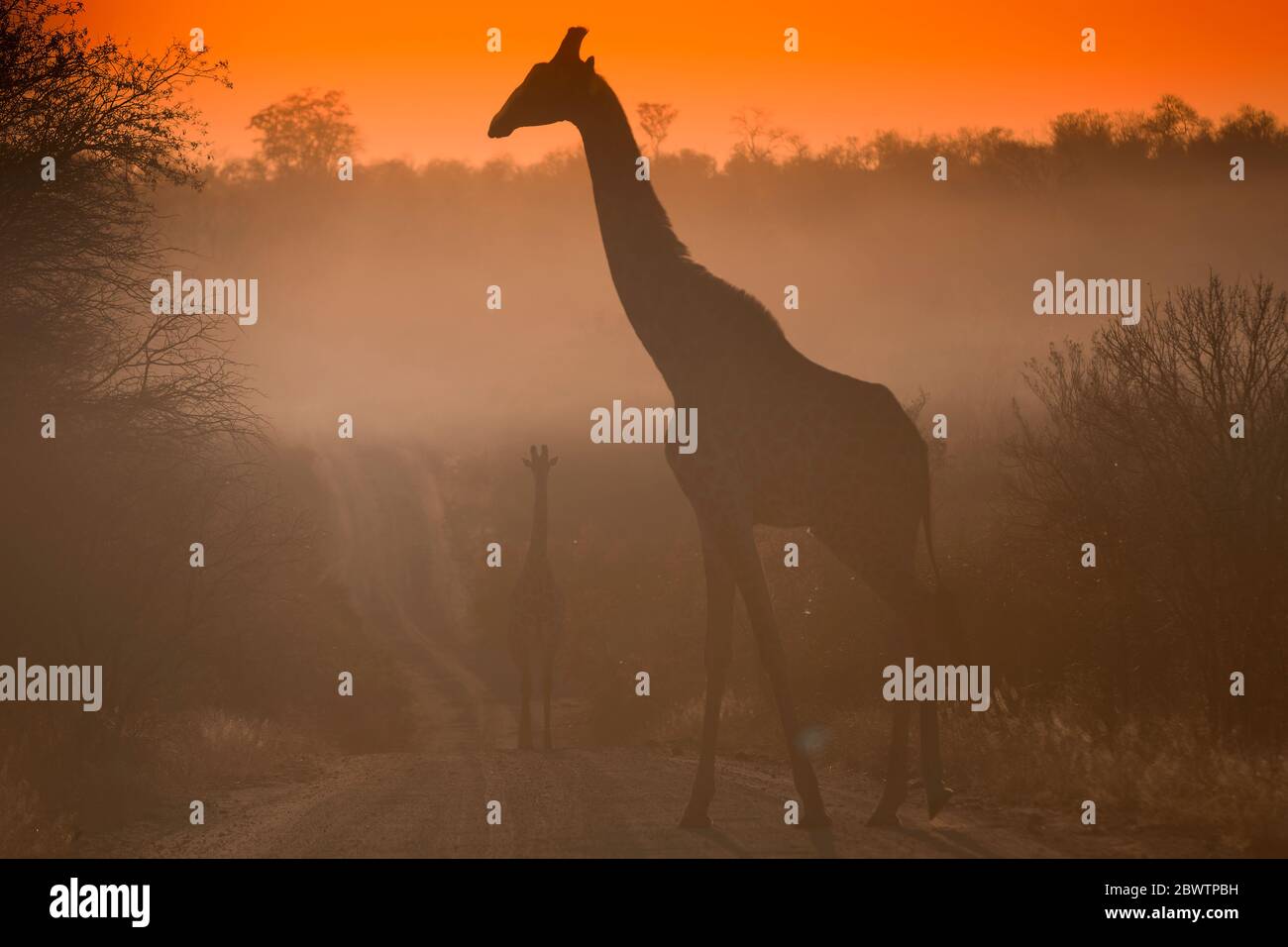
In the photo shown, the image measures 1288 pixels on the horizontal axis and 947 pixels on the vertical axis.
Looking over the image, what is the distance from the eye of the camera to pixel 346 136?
396ft

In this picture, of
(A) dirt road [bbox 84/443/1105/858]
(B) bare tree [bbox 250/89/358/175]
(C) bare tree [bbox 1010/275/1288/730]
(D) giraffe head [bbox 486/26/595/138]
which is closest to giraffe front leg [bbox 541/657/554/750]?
(A) dirt road [bbox 84/443/1105/858]

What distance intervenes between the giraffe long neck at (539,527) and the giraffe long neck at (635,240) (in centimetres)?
1480

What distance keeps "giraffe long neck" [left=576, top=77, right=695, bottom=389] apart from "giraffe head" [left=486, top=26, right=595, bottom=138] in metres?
0.14

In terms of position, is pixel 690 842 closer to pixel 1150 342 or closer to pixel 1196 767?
pixel 1196 767

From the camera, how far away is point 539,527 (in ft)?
87.2

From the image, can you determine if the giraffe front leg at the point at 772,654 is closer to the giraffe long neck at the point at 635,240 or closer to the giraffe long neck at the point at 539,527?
the giraffe long neck at the point at 635,240

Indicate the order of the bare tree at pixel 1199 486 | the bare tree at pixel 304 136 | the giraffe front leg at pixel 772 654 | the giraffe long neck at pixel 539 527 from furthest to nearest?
the bare tree at pixel 304 136 < the giraffe long neck at pixel 539 527 < the bare tree at pixel 1199 486 < the giraffe front leg at pixel 772 654

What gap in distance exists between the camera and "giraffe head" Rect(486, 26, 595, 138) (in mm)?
11523

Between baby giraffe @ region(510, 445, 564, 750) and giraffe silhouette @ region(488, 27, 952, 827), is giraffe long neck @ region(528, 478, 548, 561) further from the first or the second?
giraffe silhouette @ region(488, 27, 952, 827)

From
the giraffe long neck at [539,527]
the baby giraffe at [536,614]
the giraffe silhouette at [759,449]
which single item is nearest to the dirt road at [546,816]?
the giraffe silhouette at [759,449]

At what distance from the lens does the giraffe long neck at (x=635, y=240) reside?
1126 centimetres
